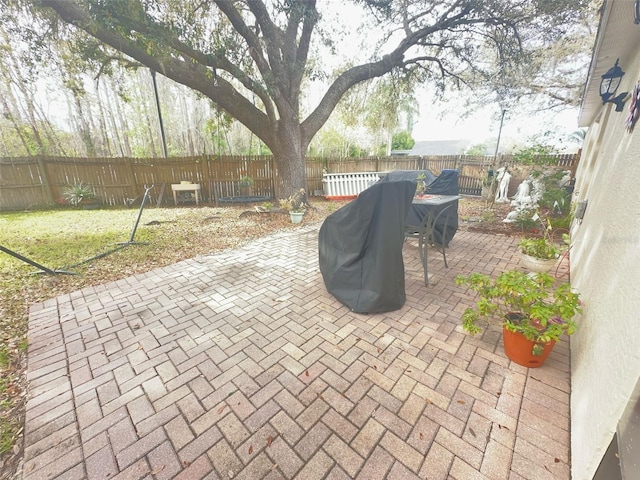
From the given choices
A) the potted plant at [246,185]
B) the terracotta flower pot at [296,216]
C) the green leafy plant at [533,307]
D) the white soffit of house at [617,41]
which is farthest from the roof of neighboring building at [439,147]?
→ the green leafy plant at [533,307]

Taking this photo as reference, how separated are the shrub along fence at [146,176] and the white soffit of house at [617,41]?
211 inches

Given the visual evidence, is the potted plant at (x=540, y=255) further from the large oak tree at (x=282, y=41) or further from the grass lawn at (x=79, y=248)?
the large oak tree at (x=282, y=41)

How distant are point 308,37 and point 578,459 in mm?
8140

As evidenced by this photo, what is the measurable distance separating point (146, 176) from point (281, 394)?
9085mm

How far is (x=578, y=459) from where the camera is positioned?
1.13 metres

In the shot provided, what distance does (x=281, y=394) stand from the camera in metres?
1.63

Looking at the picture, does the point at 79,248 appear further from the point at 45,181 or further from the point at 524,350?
the point at 524,350

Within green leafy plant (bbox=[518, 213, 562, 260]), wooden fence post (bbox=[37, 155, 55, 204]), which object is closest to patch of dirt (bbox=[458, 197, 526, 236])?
green leafy plant (bbox=[518, 213, 562, 260])

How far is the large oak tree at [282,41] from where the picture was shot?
13.8 feet

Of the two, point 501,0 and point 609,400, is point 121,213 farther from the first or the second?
point 501,0

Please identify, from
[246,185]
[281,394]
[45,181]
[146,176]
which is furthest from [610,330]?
[45,181]

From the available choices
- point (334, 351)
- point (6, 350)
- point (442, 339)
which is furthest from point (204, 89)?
point (442, 339)

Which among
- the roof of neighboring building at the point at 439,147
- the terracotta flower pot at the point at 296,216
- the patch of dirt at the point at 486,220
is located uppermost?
the roof of neighboring building at the point at 439,147

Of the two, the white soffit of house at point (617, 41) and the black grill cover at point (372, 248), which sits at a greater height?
the white soffit of house at point (617, 41)
